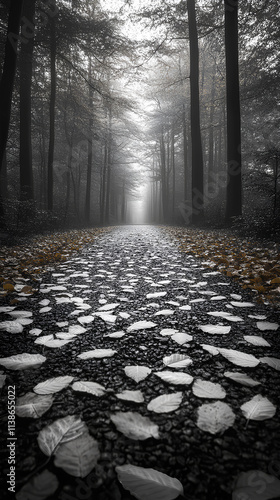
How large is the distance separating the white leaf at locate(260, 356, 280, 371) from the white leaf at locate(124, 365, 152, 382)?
0.58 meters

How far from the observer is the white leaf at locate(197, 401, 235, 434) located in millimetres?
810

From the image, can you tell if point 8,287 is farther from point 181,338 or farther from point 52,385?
point 181,338

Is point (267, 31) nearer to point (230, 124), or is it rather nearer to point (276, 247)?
point (230, 124)

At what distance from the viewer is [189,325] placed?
5.39 ft

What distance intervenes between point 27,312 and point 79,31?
11.5m

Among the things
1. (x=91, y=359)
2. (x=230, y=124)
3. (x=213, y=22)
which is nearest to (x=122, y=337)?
(x=91, y=359)

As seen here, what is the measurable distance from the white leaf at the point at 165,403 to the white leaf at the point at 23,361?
62cm

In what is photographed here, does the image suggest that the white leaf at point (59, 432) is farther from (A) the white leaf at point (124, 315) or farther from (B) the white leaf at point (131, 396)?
(A) the white leaf at point (124, 315)

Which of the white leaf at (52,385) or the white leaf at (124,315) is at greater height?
the white leaf at (124,315)

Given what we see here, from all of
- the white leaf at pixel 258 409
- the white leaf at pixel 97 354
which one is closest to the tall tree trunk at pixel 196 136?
the white leaf at pixel 97 354

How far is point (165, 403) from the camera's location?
922 mm

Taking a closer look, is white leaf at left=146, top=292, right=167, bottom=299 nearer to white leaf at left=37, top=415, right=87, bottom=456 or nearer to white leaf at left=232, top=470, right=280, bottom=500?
white leaf at left=37, top=415, right=87, bottom=456

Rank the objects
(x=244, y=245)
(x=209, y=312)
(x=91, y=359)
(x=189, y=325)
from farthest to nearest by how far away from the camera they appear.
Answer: (x=244, y=245) < (x=209, y=312) < (x=189, y=325) < (x=91, y=359)

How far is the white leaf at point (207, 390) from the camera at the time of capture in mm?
961
